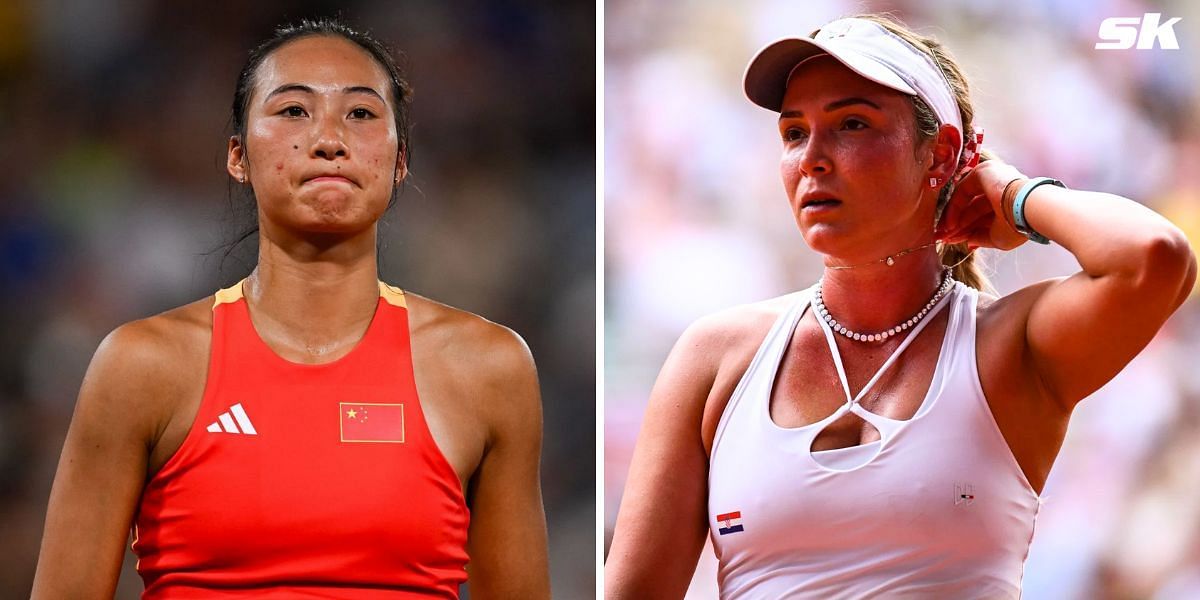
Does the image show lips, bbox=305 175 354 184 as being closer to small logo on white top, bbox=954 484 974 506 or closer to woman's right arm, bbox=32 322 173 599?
woman's right arm, bbox=32 322 173 599

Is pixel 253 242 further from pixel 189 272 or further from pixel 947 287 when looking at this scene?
pixel 947 287

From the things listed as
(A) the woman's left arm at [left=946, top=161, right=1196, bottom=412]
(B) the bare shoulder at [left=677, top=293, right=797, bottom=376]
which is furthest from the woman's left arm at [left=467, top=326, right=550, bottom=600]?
(A) the woman's left arm at [left=946, top=161, right=1196, bottom=412]

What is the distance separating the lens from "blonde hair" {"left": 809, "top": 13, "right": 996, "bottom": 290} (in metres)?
1.85

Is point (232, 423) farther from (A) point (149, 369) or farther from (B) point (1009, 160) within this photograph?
(B) point (1009, 160)

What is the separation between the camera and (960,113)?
193 centimetres

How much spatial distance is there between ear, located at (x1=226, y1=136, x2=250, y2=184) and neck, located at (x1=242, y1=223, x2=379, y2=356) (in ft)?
0.29

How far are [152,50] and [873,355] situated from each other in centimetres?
129

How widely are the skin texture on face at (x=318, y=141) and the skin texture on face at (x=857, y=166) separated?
1.94 ft

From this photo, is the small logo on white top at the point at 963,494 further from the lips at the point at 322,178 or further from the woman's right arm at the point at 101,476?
the woman's right arm at the point at 101,476

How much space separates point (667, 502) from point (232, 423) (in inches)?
24.1

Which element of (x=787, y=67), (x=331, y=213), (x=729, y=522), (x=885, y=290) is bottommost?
(x=729, y=522)

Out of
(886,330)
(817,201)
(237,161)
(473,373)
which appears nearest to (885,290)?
(886,330)

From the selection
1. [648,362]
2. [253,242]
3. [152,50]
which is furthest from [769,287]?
[152,50]

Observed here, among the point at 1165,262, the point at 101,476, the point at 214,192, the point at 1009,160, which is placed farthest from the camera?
the point at 1009,160
